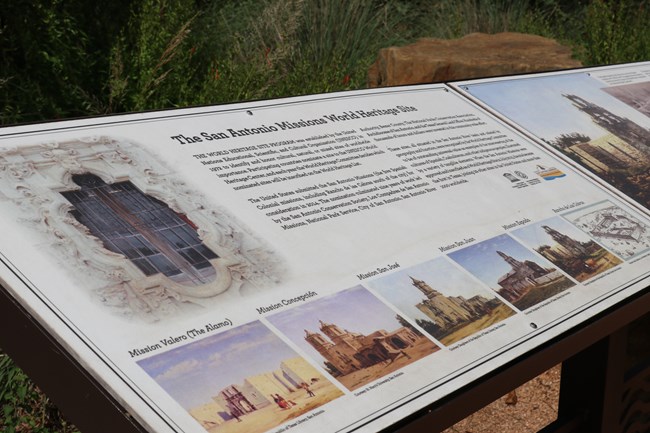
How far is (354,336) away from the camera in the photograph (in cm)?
167

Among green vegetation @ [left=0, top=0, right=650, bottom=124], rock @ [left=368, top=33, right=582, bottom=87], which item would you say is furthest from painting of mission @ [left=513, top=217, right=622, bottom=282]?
rock @ [left=368, top=33, right=582, bottom=87]

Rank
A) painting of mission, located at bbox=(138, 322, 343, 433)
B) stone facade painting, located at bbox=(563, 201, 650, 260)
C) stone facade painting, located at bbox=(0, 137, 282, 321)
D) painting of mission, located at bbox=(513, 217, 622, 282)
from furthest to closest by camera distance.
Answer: stone facade painting, located at bbox=(563, 201, 650, 260)
painting of mission, located at bbox=(513, 217, 622, 282)
stone facade painting, located at bbox=(0, 137, 282, 321)
painting of mission, located at bbox=(138, 322, 343, 433)

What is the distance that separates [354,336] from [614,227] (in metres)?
1.01

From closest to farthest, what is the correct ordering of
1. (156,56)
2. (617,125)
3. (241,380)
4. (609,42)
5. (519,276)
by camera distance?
1. (241,380)
2. (519,276)
3. (617,125)
4. (156,56)
5. (609,42)

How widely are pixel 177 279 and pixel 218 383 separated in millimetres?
244

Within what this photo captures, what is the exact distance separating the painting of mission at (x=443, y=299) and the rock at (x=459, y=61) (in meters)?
4.31

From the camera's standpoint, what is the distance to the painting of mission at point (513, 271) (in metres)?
1.99

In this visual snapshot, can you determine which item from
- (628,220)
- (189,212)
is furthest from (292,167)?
(628,220)

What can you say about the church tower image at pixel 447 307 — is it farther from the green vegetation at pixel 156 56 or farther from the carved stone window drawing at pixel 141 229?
the green vegetation at pixel 156 56

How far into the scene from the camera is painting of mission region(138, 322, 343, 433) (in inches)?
56.2

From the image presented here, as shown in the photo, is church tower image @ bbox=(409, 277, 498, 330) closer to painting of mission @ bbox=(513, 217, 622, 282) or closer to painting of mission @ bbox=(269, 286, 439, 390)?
painting of mission @ bbox=(269, 286, 439, 390)

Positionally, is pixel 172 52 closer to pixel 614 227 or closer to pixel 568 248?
pixel 614 227

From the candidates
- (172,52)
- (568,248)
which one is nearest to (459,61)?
(172,52)

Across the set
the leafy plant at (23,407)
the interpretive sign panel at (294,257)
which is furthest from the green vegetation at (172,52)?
the interpretive sign panel at (294,257)
